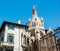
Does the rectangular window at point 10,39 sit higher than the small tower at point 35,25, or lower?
lower

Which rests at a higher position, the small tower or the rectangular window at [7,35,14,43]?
the small tower

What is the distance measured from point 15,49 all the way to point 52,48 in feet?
42.5

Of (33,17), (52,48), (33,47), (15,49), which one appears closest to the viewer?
(52,48)

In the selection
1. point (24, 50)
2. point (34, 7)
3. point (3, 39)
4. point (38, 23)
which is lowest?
point (24, 50)

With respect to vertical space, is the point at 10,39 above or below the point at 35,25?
below

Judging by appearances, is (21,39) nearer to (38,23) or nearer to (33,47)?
(33,47)

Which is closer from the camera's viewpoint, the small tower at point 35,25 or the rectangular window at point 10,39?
the rectangular window at point 10,39

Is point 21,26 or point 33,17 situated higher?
point 33,17

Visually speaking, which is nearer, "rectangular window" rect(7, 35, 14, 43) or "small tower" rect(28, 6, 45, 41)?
"rectangular window" rect(7, 35, 14, 43)

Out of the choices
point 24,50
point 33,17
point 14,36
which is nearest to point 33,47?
point 24,50

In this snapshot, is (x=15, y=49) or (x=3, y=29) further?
(x=3, y=29)

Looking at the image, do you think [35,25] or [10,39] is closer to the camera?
[10,39]

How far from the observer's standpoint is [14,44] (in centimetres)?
4025

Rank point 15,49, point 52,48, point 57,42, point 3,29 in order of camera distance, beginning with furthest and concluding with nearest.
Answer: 1. point 3,29
2. point 15,49
3. point 52,48
4. point 57,42
